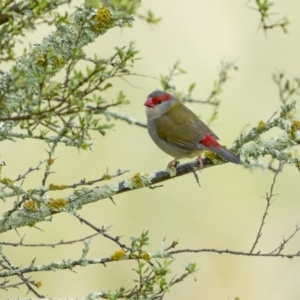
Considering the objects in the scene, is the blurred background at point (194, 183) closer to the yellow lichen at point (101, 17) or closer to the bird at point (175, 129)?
the bird at point (175, 129)

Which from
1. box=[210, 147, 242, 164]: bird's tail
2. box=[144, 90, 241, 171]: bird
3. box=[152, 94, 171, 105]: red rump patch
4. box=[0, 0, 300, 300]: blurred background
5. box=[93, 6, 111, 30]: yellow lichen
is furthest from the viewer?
box=[0, 0, 300, 300]: blurred background

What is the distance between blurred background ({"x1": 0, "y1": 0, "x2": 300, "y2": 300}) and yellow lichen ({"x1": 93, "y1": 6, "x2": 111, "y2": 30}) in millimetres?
2830

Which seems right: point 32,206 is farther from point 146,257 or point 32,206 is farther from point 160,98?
point 160,98

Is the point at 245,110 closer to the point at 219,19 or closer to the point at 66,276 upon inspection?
the point at 219,19

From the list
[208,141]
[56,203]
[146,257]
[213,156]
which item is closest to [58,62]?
[56,203]

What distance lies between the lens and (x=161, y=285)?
113 inches

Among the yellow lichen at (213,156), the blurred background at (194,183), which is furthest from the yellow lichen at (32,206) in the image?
the blurred background at (194,183)

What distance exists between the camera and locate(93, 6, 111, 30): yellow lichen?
10.9ft

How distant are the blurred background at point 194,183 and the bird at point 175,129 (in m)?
0.76

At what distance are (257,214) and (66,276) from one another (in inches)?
74.2

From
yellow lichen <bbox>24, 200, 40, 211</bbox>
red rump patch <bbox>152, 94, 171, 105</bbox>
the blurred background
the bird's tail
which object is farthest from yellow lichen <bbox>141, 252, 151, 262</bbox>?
the blurred background

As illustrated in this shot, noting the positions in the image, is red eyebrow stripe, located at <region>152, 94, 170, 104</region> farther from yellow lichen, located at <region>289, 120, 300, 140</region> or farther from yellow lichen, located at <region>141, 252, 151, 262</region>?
yellow lichen, located at <region>141, 252, 151, 262</region>

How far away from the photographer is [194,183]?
277 inches

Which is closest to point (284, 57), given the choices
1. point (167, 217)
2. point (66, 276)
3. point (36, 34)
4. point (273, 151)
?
point (167, 217)
